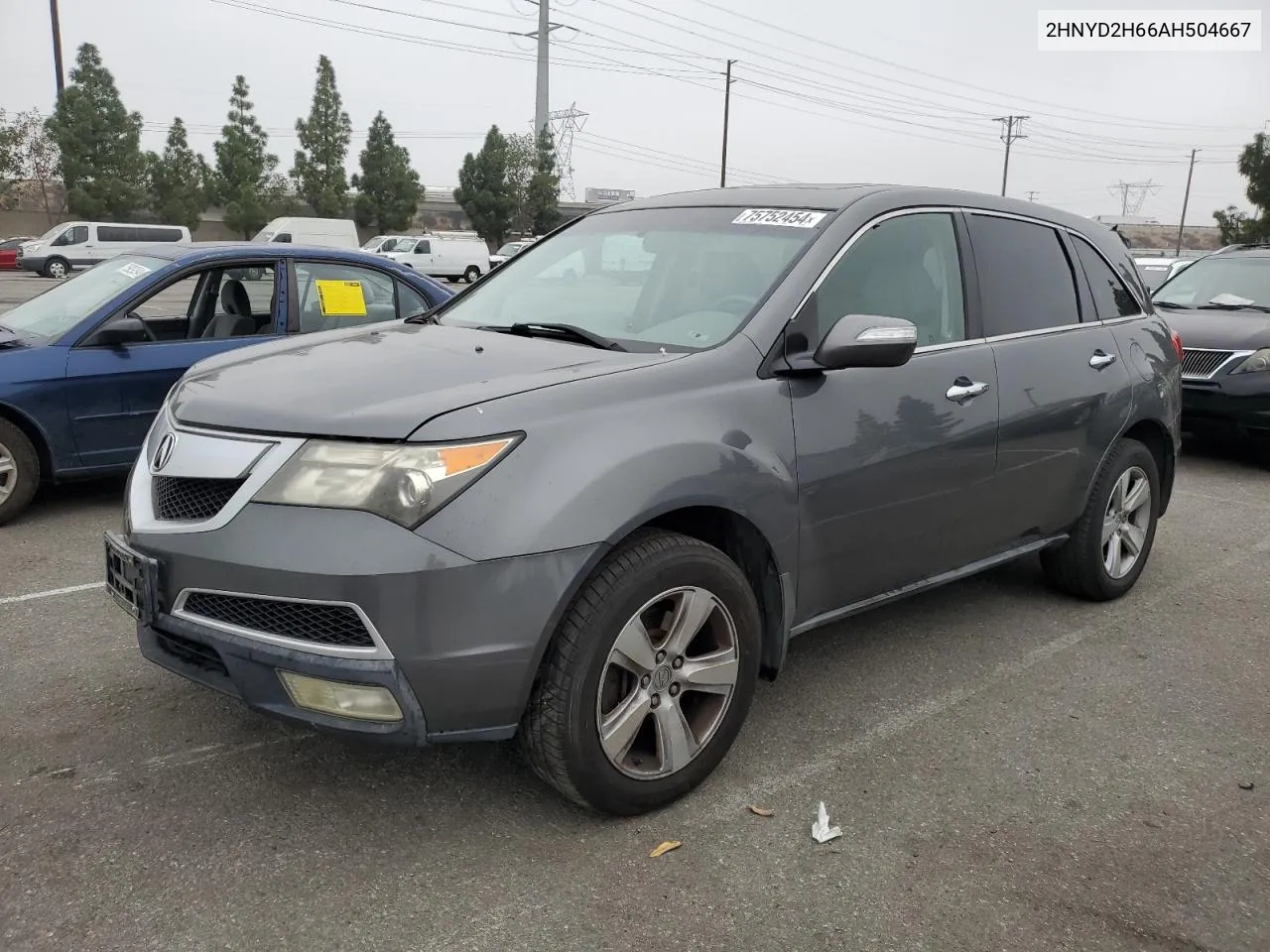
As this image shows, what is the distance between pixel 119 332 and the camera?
5.81 meters

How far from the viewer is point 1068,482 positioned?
14.2 feet

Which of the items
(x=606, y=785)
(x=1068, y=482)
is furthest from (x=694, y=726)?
(x=1068, y=482)

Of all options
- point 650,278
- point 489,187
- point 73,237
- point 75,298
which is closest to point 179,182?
point 489,187

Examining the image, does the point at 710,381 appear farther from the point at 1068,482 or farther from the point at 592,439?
the point at 1068,482

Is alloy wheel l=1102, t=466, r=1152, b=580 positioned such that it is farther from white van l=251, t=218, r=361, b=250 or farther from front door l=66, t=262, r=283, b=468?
white van l=251, t=218, r=361, b=250

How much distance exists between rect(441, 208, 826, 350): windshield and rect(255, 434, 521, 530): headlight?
0.88 meters

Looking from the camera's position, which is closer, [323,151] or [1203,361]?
[1203,361]

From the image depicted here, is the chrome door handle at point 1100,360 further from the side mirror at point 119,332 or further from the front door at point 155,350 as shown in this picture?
the side mirror at point 119,332

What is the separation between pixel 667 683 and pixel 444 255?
39369 millimetres

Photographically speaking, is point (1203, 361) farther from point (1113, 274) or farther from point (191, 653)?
point (191, 653)

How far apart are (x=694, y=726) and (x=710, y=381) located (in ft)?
3.23

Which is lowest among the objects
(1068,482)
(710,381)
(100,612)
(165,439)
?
(100,612)

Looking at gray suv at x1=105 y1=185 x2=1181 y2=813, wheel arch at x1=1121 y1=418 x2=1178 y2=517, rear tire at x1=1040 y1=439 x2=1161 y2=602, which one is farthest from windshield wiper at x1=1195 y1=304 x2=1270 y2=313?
gray suv at x1=105 y1=185 x2=1181 y2=813

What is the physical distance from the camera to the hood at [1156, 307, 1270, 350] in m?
7.91
